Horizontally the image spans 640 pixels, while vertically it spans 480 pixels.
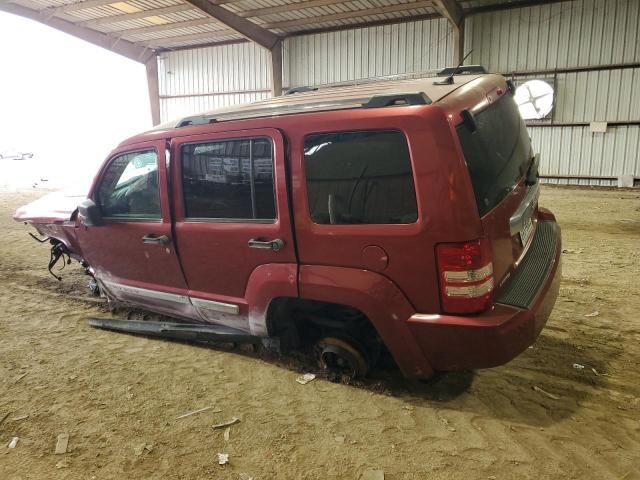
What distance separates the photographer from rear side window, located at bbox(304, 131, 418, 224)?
2.25 m

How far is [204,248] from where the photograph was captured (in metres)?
3.03

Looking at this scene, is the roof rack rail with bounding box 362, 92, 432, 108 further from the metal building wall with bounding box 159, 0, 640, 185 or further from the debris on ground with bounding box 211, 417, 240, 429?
the metal building wall with bounding box 159, 0, 640, 185

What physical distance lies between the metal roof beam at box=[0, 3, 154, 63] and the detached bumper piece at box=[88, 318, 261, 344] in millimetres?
14698

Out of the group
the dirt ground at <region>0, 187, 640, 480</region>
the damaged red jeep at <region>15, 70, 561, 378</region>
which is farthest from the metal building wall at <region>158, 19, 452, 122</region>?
the dirt ground at <region>0, 187, 640, 480</region>

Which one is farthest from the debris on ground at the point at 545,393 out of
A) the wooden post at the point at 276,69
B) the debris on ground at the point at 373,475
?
the wooden post at the point at 276,69

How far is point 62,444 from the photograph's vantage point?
2391 mm

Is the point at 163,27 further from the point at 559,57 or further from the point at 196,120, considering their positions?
the point at 196,120

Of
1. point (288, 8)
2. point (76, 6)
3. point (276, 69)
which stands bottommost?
point (276, 69)

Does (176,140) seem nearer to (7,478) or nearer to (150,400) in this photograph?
(150,400)

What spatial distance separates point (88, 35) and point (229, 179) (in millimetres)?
17177

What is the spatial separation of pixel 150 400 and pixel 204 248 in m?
1.00

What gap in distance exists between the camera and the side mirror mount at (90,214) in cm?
352

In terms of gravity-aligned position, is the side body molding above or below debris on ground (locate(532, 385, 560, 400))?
above

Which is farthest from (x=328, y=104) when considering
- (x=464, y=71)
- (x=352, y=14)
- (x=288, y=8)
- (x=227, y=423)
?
(x=352, y=14)
